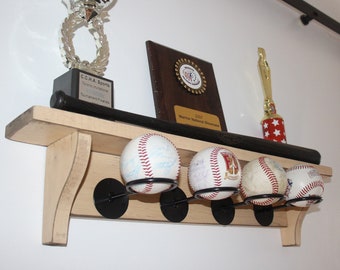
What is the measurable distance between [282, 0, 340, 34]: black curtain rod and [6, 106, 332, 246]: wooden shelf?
80 centimetres

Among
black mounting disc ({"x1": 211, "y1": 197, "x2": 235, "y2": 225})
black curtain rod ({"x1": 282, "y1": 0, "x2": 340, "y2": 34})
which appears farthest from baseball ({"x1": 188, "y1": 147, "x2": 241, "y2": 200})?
black curtain rod ({"x1": 282, "y1": 0, "x2": 340, "y2": 34})

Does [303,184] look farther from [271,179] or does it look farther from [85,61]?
[85,61]

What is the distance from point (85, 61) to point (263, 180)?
43 centimetres

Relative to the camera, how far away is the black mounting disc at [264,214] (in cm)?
109

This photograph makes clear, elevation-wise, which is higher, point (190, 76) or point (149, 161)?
point (190, 76)

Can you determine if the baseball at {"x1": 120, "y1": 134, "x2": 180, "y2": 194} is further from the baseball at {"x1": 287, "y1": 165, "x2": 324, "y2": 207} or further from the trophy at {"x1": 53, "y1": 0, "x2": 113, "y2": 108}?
the baseball at {"x1": 287, "y1": 165, "x2": 324, "y2": 207}

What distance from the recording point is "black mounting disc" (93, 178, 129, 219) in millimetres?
801

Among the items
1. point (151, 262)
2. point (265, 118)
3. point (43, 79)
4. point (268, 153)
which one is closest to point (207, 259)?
point (151, 262)

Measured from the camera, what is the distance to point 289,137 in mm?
1321

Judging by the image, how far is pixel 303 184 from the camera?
0.90 m

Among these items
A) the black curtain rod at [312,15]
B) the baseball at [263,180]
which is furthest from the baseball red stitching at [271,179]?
the black curtain rod at [312,15]

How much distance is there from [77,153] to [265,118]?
0.67m

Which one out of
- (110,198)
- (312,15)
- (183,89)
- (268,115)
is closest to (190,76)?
(183,89)

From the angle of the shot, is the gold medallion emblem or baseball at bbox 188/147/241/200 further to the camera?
the gold medallion emblem
